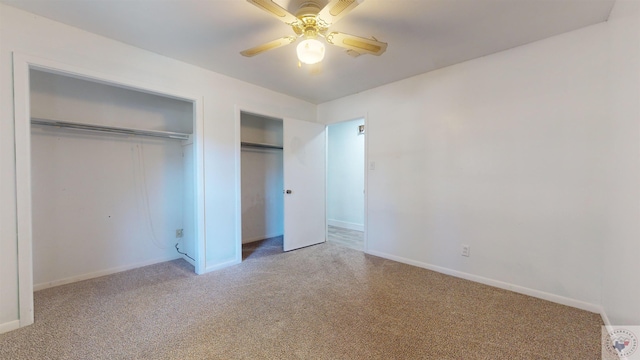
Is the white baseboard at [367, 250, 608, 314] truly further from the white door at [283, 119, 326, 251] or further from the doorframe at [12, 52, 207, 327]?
the doorframe at [12, 52, 207, 327]

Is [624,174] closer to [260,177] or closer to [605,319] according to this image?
[605,319]

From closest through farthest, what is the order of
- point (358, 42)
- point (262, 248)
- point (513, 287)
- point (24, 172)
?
point (358, 42) < point (24, 172) < point (513, 287) < point (262, 248)

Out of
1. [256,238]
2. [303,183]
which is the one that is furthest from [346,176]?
[256,238]

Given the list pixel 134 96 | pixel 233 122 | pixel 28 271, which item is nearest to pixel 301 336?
pixel 28 271

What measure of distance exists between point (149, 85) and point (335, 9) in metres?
2.10

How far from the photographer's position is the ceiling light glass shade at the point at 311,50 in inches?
65.1

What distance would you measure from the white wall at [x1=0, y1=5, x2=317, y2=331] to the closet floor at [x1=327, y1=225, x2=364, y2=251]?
1778 mm

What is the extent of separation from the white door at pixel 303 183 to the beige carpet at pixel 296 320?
1.03 m

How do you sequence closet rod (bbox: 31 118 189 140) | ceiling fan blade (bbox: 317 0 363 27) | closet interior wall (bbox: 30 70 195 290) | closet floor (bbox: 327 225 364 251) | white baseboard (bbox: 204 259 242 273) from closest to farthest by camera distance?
ceiling fan blade (bbox: 317 0 363 27)
closet rod (bbox: 31 118 189 140)
closet interior wall (bbox: 30 70 195 290)
white baseboard (bbox: 204 259 242 273)
closet floor (bbox: 327 225 364 251)

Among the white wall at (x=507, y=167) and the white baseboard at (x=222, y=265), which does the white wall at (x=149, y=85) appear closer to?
the white baseboard at (x=222, y=265)

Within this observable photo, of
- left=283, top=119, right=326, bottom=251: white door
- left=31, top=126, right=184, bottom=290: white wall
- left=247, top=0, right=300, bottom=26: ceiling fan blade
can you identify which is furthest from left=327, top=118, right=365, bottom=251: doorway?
left=247, top=0, right=300, bottom=26: ceiling fan blade

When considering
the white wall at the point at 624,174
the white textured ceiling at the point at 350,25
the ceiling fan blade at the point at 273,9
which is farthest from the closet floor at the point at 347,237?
the ceiling fan blade at the point at 273,9

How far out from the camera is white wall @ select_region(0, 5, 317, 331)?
5.91ft

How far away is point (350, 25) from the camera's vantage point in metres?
2.02
